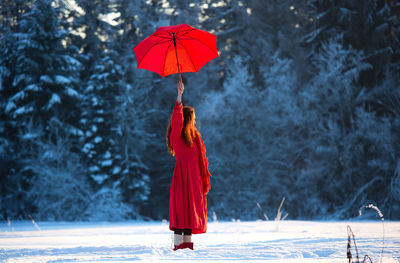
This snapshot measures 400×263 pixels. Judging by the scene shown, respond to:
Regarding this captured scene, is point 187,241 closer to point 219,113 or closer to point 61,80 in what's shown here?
point 61,80

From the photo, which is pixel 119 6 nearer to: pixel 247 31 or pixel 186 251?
pixel 247 31

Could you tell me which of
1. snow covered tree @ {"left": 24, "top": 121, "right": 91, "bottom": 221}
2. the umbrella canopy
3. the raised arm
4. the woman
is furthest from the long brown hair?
snow covered tree @ {"left": 24, "top": 121, "right": 91, "bottom": 221}

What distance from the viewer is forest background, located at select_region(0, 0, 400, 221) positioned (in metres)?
23.1

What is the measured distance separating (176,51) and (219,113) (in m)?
19.7

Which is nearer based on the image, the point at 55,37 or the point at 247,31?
the point at 55,37

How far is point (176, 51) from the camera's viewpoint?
702cm

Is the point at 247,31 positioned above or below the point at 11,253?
above

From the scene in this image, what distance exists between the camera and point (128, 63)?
2861 centimetres

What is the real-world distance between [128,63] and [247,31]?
7313mm

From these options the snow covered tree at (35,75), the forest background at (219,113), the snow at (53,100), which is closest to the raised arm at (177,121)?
the forest background at (219,113)

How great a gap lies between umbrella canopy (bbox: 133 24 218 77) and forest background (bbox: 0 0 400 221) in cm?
1590

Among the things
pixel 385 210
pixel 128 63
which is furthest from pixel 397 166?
pixel 128 63

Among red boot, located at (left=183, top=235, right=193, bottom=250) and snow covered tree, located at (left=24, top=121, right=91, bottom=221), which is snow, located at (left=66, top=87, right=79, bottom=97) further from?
red boot, located at (left=183, top=235, right=193, bottom=250)

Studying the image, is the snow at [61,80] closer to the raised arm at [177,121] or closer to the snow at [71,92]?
the snow at [71,92]
